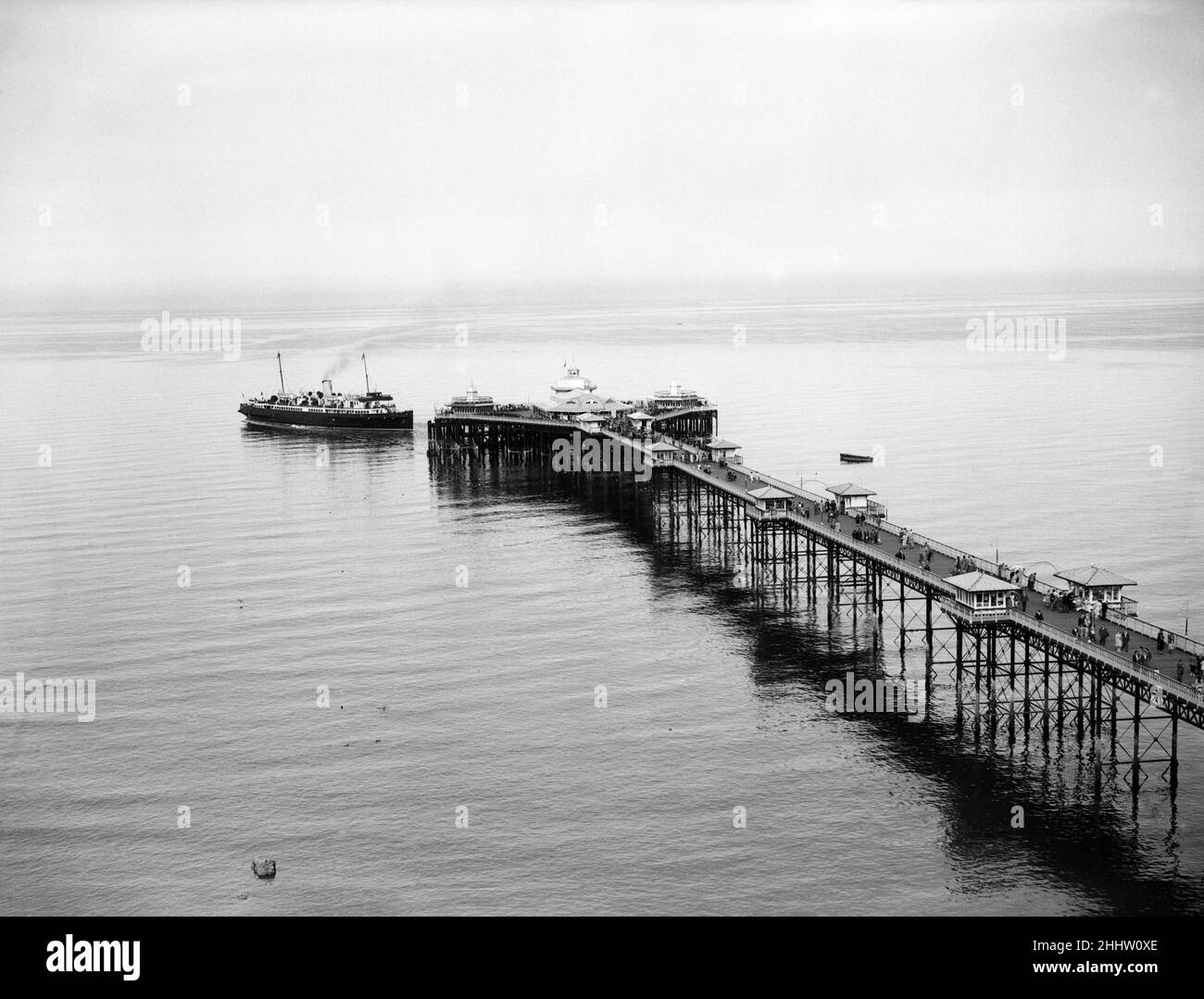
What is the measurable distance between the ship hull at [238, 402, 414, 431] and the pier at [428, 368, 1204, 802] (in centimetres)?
5476

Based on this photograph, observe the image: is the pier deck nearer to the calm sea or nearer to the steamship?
the calm sea

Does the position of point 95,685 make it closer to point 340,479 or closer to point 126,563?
point 126,563

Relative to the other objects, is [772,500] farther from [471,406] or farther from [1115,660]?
[471,406]

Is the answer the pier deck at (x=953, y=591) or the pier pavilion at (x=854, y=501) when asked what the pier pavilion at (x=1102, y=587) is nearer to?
the pier deck at (x=953, y=591)

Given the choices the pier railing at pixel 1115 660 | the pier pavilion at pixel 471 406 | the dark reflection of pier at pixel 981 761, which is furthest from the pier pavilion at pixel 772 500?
the pier pavilion at pixel 471 406

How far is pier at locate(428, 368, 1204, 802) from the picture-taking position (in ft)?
170

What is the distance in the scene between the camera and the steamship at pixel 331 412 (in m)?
164

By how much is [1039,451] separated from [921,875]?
89.3m

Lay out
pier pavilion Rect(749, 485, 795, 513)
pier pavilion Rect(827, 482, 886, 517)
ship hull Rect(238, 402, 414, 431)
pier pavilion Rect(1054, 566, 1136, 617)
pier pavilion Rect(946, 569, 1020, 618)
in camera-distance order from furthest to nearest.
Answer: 1. ship hull Rect(238, 402, 414, 431)
2. pier pavilion Rect(749, 485, 795, 513)
3. pier pavilion Rect(827, 482, 886, 517)
4. pier pavilion Rect(946, 569, 1020, 618)
5. pier pavilion Rect(1054, 566, 1136, 617)

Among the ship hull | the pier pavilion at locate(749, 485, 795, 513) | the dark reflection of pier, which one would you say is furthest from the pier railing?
the ship hull

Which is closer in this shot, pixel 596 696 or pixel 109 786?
pixel 109 786

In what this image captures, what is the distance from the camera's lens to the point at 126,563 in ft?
292

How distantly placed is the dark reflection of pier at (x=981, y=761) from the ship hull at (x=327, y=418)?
275ft
